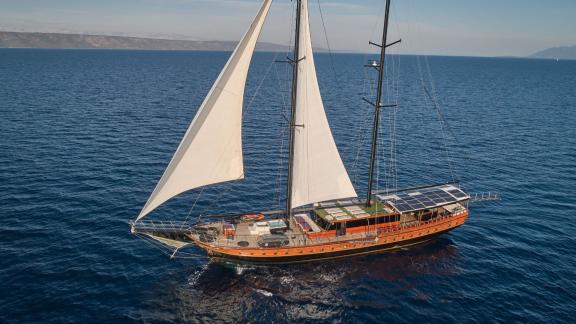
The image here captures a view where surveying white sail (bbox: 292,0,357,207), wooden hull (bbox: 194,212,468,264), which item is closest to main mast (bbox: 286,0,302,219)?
white sail (bbox: 292,0,357,207)

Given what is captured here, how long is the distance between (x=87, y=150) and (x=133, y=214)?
23.0 metres

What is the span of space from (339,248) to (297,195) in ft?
18.4

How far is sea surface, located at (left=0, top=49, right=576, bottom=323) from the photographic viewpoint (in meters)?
29.0

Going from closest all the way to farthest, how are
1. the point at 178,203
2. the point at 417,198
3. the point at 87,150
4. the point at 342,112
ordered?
the point at 417,198 < the point at 178,203 < the point at 87,150 < the point at 342,112

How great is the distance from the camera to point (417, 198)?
3822 centimetres

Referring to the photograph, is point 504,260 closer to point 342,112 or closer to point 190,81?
point 342,112

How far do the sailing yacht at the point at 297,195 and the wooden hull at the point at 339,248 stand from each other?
0.08 m

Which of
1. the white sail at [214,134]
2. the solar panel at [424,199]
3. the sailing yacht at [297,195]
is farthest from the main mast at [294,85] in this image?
the solar panel at [424,199]

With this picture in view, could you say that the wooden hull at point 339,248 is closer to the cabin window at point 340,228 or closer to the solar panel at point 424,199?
the cabin window at point 340,228

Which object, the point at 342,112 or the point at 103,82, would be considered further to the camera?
the point at 103,82

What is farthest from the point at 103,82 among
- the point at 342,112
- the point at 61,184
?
the point at 61,184

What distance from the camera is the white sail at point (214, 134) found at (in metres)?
28.6

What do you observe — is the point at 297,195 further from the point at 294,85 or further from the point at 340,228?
the point at 294,85

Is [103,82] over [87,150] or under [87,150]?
over
